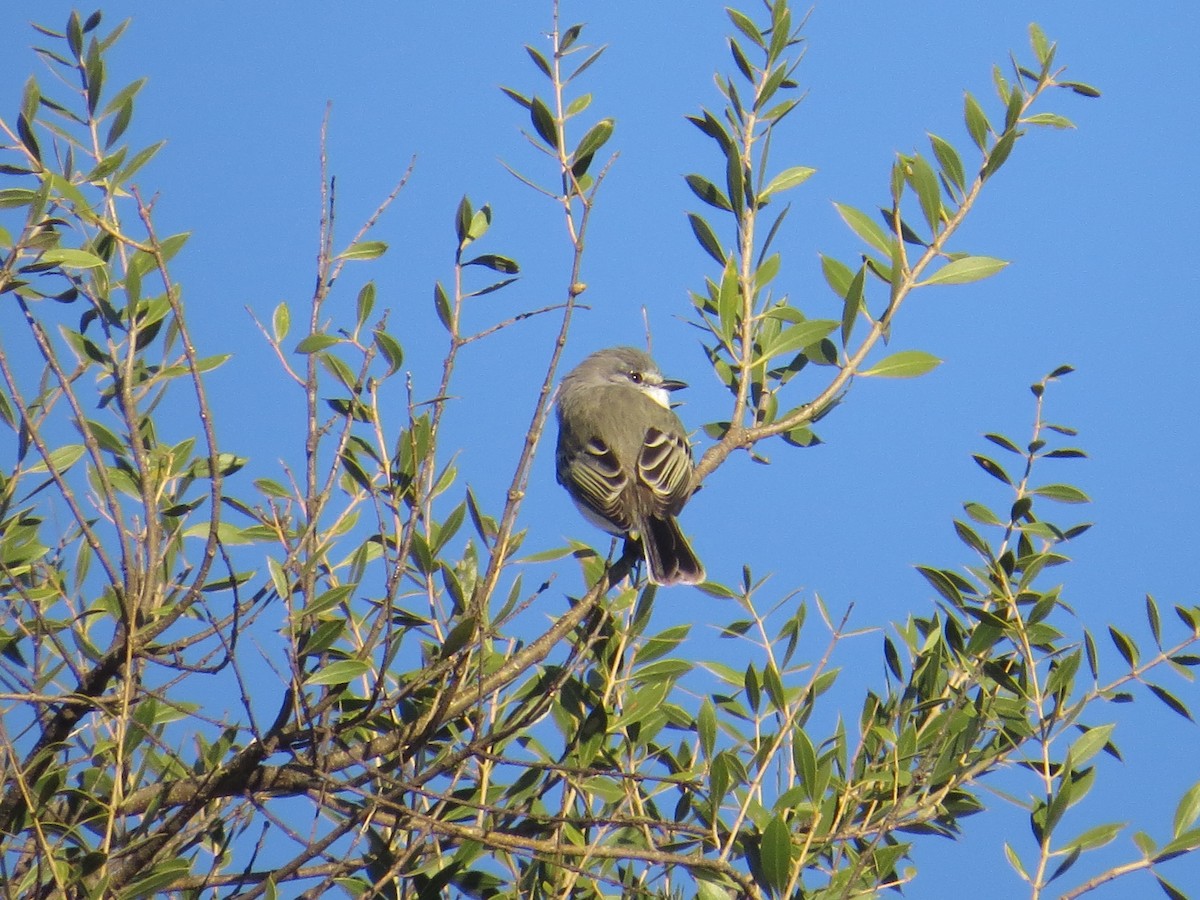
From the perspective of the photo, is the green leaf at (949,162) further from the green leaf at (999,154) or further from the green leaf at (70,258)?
the green leaf at (70,258)

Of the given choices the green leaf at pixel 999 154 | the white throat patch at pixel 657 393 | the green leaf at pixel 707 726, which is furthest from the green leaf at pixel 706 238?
the white throat patch at pixel 657 393

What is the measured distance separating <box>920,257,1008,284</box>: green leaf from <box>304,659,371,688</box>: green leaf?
179cm

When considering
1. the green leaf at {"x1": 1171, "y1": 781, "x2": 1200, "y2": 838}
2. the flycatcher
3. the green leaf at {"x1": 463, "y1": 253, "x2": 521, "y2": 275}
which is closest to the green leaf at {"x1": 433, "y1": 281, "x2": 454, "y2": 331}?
the green leaf at {"x1": 463, "y1": 253, "x2": 521, "y2": 275}

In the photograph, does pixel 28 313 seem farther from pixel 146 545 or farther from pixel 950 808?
pixel 950 808

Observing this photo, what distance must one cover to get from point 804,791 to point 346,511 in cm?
148

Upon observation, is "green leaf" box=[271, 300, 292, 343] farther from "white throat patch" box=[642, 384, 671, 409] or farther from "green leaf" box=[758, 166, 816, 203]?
"white throat patch" box=[642, 384, 671, 409]

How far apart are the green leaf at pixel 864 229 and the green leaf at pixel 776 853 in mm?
1636

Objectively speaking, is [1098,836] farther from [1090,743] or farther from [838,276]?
[838,276]

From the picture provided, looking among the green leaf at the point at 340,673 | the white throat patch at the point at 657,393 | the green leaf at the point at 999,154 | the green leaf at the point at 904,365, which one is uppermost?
the white throat patch at the point at 657,393

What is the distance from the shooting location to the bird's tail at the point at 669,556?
14.3 feet

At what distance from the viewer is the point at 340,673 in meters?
3.04

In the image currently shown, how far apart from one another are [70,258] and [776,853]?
81.6 inches

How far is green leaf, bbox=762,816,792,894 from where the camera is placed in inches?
104

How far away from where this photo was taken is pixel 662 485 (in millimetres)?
5094
